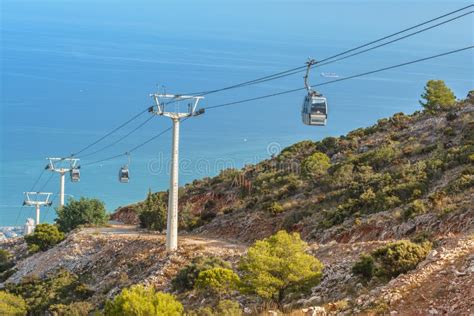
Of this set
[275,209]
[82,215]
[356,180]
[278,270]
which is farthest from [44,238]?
[278,270]

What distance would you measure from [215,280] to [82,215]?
22.1m

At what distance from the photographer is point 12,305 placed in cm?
2692

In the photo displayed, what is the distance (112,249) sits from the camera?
31547 millimetres

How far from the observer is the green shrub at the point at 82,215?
41906mm

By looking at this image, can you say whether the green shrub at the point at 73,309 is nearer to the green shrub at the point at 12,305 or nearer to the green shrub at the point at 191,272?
the green shrub at the point at 12,305

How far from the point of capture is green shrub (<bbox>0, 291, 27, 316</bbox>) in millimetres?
26016

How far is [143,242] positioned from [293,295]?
12880 millimetres

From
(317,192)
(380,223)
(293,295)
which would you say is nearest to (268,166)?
(317,192)

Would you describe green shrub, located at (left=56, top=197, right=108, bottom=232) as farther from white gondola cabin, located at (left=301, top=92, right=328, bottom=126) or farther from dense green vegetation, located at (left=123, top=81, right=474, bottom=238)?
white gondola cabin, located at (left=301, top=92, right=328, bottom=126)

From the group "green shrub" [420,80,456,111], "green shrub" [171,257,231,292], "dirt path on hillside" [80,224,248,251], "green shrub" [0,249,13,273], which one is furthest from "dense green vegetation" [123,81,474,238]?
"green shrub" [0,249,13,273]

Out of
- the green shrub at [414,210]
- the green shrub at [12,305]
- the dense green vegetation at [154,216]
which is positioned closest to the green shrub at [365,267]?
the green shrub at [414,210]

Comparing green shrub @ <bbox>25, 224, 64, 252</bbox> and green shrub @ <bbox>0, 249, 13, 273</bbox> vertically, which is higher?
green shrub @ <bbox>25, 224, 64, 252</bbox>

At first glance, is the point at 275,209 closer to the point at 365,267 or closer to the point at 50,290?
the point at 50,290

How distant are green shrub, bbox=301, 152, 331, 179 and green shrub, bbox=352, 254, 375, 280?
18.8 metres
